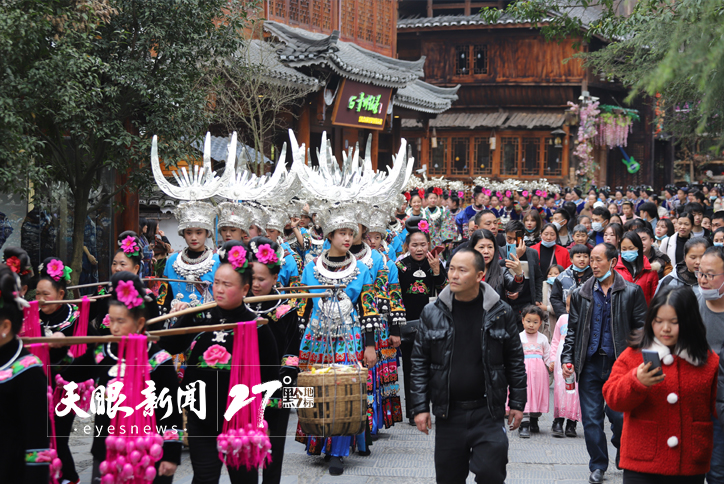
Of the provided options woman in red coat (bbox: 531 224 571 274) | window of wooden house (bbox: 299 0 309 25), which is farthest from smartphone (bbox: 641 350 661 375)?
window of wooden house (bbox: 299 0 309 25)

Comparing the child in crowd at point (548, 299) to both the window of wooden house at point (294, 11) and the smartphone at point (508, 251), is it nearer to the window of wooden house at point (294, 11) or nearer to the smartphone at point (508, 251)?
the smartphone at point (508, 251)

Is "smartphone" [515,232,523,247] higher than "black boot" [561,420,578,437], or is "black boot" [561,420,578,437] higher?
"smartphone" [515,232,523,247]

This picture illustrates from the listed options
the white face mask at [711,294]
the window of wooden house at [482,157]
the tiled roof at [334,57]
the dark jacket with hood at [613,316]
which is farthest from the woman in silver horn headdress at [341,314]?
the window of wooden house at [482,157]

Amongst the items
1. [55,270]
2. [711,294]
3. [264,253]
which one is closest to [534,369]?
[711,294]

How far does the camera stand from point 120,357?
4121 mm

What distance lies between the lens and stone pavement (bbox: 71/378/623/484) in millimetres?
6297

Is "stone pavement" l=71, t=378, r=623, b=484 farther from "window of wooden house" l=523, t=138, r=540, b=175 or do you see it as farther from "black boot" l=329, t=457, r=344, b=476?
"window of wooden house" l=523, t=138, r=540, b=175

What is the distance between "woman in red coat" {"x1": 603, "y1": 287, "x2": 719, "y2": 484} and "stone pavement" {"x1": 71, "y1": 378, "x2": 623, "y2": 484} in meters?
2.28

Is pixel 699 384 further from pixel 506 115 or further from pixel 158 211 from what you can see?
pixel 506 115

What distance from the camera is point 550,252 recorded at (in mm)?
9836

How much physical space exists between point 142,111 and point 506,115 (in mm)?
25182

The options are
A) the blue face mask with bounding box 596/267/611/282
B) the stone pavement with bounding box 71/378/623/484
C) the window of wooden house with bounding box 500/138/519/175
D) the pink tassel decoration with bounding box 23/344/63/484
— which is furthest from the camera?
the window of wooden house with bounding box 500/138/519/175

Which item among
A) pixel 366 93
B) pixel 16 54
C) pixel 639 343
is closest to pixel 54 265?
pixel 16 54

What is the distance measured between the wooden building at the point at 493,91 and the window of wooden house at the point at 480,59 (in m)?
0.04
